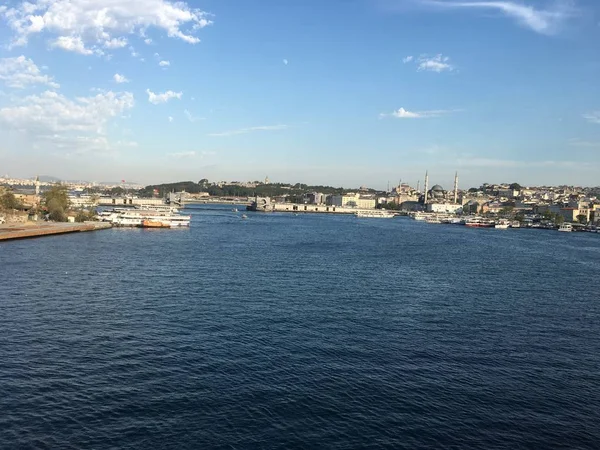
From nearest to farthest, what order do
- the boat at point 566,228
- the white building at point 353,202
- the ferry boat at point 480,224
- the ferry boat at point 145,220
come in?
the ferry boat at point 145,220, the boat at point 566,228, the ferry boat at point 480,224, the white building at point 353,202

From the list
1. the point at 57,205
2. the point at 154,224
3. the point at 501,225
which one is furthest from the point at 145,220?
the point at 501,225

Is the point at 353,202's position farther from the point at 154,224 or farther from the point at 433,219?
the point at 154,224

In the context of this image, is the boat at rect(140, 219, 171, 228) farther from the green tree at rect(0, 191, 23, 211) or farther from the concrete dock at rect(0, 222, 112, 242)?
the green tree at rect(0, 191, 23, 211)

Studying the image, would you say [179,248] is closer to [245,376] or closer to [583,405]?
[245,376]

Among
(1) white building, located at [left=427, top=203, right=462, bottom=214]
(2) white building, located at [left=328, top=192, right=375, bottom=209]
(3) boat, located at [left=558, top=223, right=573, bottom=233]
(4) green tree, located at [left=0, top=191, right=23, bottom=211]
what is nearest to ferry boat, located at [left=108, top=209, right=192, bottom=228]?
(4) green tree, located at [left=0, top=191, right=23, bottom=211]

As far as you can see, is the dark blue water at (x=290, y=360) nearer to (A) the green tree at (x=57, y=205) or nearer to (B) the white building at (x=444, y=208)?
(A) the green tree at (x=57, y=205)

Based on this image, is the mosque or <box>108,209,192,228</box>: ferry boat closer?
<box>108,209,192,228</box>: ferry boat

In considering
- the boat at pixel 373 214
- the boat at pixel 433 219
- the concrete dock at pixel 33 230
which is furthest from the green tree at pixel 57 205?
the boat at pixel 373 214

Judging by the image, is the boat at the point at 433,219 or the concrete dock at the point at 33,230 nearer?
the concrete dock at the point at 33,230

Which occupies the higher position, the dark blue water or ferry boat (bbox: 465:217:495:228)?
ferry boat (bbox: 465:217:495:228)
